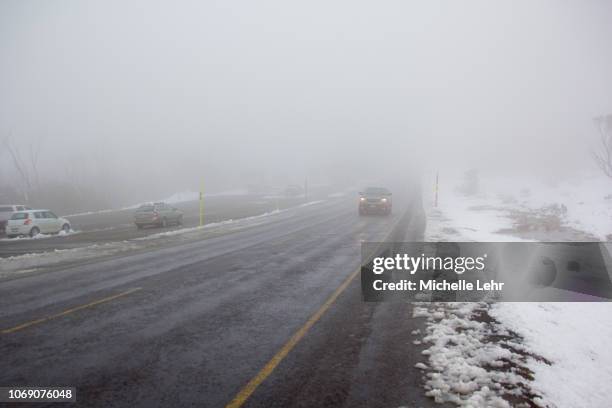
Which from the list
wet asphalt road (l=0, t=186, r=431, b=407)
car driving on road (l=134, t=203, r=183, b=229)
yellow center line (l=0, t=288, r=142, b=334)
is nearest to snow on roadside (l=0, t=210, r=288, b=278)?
wet asphalt road (l=0, t=186, r=431, b=407)

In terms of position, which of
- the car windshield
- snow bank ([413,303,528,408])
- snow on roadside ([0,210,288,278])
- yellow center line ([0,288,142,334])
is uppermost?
the car windshield

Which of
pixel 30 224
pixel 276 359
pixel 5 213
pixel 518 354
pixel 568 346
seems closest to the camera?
pixel 276 359

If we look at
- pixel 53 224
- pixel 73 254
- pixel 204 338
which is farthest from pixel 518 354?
pixel 53 224

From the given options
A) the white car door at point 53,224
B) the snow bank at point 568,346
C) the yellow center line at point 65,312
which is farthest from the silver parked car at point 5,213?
the snow bank at point 568,346

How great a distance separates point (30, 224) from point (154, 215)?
681 centimetres

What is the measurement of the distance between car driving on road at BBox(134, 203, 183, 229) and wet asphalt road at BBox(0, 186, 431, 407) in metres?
13.4

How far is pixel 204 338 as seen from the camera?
5.75 m

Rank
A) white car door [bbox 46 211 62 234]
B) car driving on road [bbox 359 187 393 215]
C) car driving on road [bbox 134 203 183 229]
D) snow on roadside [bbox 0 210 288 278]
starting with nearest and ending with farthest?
snow on roadside [bbox 0 210 288 278], white car door [bbox 46 211 62 234], car driving on road [bbox 134 203 183 229], car driving on road [bbox 359 187 393 215]

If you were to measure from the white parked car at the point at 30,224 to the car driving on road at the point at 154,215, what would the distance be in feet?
15.9

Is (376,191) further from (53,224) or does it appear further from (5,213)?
(5,213)

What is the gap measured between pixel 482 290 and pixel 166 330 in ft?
23.6

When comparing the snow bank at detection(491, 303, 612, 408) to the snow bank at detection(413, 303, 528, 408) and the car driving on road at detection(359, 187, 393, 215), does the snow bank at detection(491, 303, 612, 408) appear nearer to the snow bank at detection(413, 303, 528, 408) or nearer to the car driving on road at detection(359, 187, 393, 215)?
the snow bank at detection(413, 303, 528, 408)

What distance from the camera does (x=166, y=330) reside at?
6.09 m

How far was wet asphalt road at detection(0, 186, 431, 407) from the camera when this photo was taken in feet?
13.6
